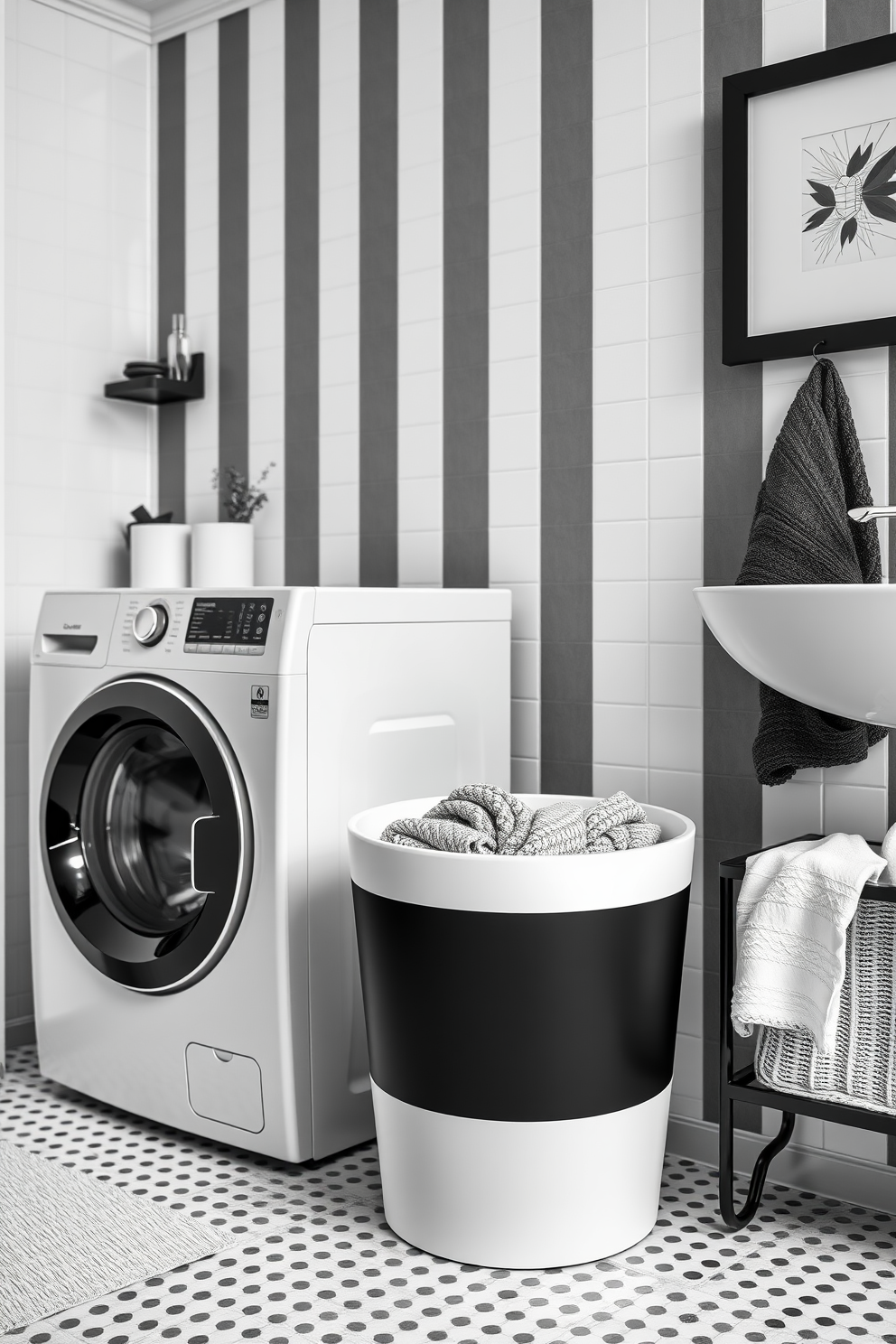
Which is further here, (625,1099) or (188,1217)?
(188,1217)

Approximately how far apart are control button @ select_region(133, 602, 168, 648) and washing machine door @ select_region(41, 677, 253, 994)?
75 mm

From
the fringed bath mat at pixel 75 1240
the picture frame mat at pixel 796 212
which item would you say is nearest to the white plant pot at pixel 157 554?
the fringed bath mat at pixel 75 1240

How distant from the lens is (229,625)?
2090 mm

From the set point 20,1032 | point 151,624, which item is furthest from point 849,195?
point 20,1032

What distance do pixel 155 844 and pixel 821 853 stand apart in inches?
48.3

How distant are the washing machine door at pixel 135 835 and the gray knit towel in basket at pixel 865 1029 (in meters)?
0.98

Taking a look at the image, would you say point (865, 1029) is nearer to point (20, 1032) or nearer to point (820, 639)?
point (820, 639)

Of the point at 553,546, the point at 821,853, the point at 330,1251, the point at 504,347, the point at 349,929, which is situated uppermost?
the point at 504,347

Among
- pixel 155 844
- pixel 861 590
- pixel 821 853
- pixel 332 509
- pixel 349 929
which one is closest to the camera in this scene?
pixel 861 590

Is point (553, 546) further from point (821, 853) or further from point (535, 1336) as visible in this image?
point (535, 1336)

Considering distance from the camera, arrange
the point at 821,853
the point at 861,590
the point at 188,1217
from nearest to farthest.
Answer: the point at 861,590 < the point at 821,853 < the point at 188,1217

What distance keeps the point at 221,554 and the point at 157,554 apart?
0.61 feet

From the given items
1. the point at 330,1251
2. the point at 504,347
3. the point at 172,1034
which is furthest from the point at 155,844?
the point at 504,347

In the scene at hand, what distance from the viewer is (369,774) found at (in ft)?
6.98
